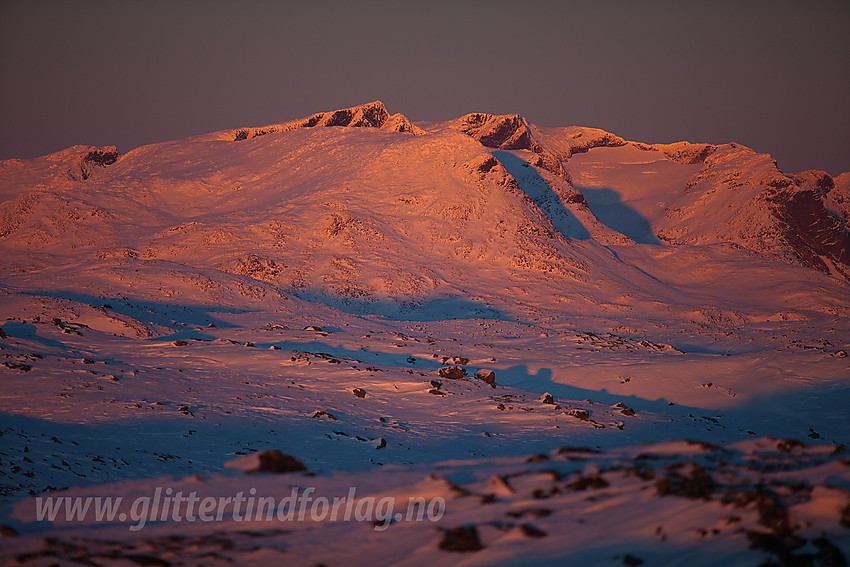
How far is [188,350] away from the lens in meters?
32.6

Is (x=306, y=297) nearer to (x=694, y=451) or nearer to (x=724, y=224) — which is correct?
(x=694, y=451)

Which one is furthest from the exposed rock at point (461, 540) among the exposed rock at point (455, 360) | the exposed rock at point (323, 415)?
the exposed rock at point (455, 360)

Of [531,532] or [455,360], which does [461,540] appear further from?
[455,360]

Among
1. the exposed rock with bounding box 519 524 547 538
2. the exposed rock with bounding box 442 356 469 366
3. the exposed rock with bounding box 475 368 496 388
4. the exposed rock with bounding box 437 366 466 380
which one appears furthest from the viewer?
the exposed rock with bounding box 442 356 469 366

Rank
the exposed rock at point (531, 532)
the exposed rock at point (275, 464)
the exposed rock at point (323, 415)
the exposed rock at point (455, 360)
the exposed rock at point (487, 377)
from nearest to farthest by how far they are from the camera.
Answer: the exposed rock at point (531, 532) → the exposed rock at point (275, 464) → the exposed rock at point (323, 415) → the exposed rock at point (487, 377) → the exposed rock at point (455, 360)

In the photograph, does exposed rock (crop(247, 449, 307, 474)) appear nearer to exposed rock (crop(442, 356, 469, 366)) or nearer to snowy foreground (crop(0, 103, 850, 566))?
snowy foreground (crop(0, 103, 850, 566))

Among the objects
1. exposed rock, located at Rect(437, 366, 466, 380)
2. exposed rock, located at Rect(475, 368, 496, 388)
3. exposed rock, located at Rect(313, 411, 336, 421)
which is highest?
exposed rock, located at Rect(437, 366, 466, 380)

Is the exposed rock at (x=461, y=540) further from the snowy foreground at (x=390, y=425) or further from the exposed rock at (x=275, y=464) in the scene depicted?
the exposed rock at (x=275, y=464)

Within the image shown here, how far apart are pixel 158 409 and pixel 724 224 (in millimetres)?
208412

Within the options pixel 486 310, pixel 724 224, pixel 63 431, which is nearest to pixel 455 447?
pixel 63 431

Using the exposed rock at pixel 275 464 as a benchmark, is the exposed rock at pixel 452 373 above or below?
above

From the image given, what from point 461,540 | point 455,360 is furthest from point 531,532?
point 455,360

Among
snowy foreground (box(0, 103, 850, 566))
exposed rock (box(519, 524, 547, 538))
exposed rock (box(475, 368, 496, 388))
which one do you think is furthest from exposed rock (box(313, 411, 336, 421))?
exposed rock (box(519, 524, 547, 538))

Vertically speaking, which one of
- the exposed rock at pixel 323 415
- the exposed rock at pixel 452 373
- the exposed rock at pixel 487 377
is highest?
the exposed rock at pixel 452 373
